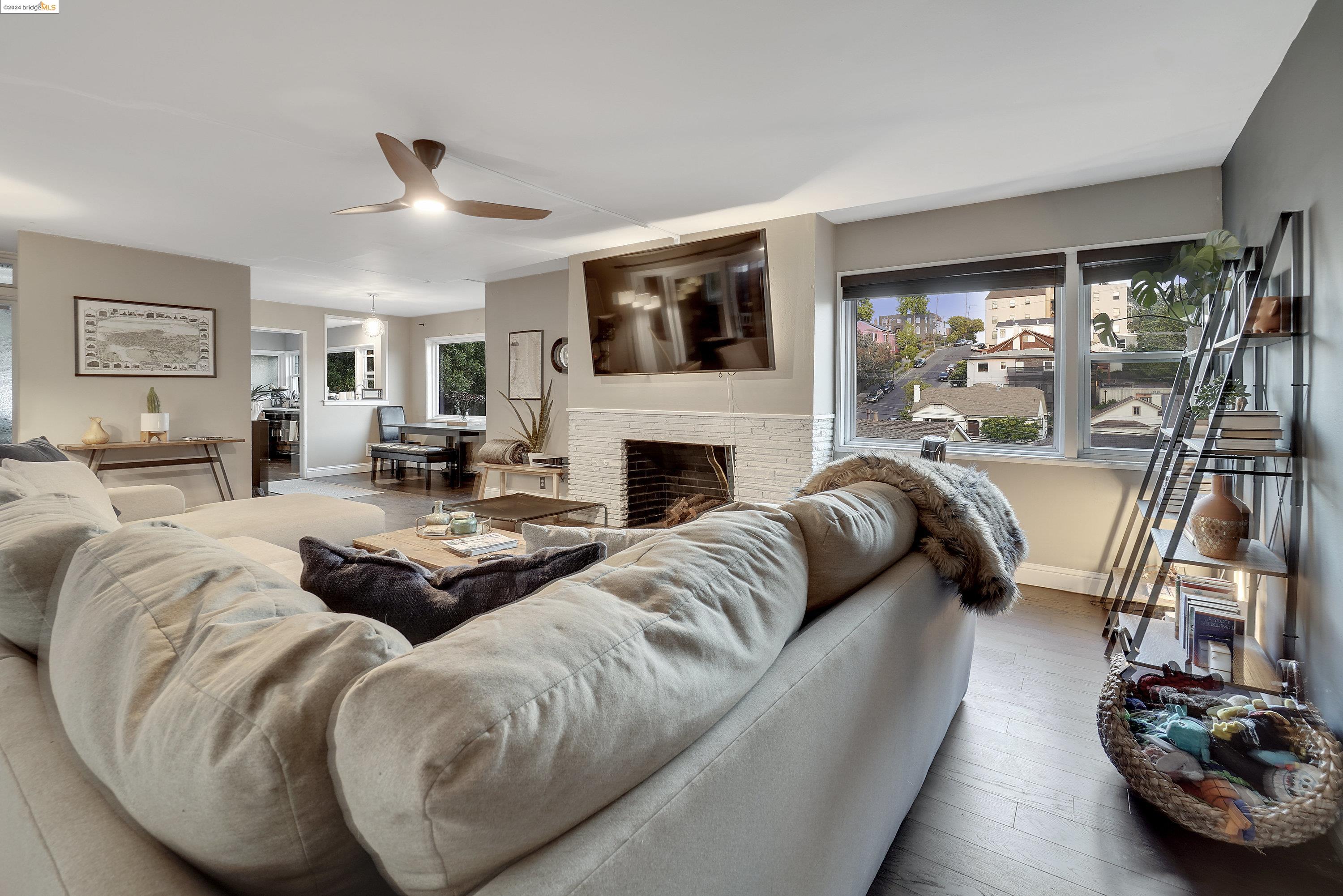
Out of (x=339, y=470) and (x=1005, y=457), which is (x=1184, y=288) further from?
(x=339, y=470)

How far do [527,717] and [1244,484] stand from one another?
3474 millimetres

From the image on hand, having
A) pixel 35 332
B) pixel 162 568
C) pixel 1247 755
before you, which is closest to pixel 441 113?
pixel 162 568

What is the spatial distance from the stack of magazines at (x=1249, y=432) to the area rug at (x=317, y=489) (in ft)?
23.0

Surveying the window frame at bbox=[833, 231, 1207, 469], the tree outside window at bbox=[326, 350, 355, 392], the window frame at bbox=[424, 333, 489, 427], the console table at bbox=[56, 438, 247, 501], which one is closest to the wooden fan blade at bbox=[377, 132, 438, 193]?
the window frame at bbox=[833, 231, 1207, 469]

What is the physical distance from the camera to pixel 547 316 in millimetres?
6469

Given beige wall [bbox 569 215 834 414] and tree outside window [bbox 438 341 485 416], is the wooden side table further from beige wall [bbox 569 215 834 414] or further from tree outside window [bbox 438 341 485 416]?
tree outside window [bbox 438 341 485 416]

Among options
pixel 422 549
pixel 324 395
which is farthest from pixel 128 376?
pixel 422 549

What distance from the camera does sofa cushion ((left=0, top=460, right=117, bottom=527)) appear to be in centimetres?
226

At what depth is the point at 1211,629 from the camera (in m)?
2.29

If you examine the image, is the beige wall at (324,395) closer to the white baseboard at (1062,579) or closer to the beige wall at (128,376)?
the beige wall at (128,376)

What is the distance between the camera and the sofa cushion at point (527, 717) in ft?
1.68

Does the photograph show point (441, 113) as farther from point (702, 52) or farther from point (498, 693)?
point (498, 693)

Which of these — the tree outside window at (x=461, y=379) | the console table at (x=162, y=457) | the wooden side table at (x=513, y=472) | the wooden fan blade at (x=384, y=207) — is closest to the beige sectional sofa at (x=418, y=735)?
the wooden fan blade at (x=384, y=207)

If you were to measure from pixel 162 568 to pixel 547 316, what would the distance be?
5845mm
